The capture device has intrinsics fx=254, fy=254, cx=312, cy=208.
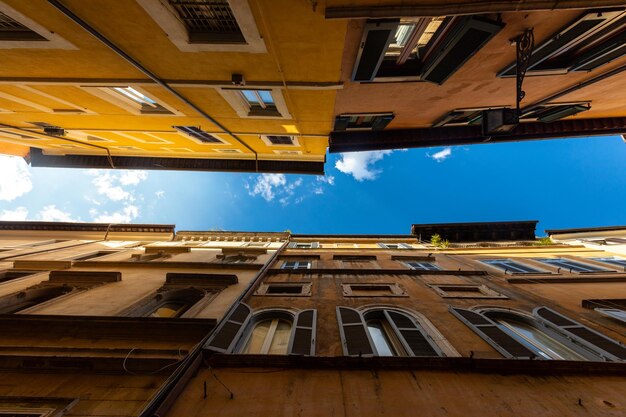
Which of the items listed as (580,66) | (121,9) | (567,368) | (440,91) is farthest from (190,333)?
(580,66)

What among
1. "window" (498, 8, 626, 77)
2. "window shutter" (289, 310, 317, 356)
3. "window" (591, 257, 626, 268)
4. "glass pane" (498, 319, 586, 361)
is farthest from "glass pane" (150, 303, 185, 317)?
"window" (591, 257, 626, 268)

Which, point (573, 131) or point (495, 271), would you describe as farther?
point (495, 271)

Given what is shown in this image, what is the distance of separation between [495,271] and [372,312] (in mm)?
8123

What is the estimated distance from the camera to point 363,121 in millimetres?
10516

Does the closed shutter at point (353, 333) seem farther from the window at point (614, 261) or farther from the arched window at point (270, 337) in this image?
the window at point (614, 261)

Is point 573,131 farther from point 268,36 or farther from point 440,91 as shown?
point 268,36

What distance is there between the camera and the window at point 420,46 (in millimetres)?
5219

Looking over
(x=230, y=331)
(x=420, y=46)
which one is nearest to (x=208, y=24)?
(x=420, y=46)

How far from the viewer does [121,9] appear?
488 cm

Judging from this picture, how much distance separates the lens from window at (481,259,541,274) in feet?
39.4

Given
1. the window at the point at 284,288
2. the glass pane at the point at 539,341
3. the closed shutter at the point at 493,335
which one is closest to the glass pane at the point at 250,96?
the window at the point at 284,288

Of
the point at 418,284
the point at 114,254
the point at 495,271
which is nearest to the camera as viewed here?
the point at 418,284

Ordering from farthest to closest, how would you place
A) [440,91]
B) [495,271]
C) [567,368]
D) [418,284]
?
[495,271] < [418,284] < [440,91] < [567,368]

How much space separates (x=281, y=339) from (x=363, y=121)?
8.55 meters
